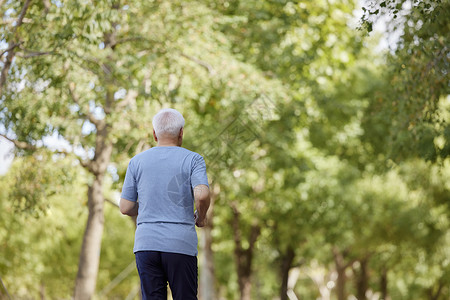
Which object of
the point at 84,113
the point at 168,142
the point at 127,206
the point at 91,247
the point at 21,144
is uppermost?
the point at 168,142

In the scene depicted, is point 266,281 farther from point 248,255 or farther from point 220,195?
point 220,195

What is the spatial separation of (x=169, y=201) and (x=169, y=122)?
0.50 meters

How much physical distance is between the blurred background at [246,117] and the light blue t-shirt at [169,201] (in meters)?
3.02

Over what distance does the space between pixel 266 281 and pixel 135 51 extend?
3059cm

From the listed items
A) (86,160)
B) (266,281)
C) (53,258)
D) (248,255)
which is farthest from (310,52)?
(266,281)

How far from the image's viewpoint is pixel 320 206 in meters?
22.1

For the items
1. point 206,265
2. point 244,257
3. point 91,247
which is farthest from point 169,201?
point 244,257

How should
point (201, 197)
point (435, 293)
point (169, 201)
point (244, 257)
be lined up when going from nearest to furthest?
point (201, 197) < point (169, 201) < point (244, 257) < point (435, 293)

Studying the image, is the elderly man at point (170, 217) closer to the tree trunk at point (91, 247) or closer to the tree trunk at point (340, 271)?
the tree trunk at point (91, 247)

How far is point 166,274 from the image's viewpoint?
4477 mm

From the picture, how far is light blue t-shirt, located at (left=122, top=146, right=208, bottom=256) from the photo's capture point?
441cm

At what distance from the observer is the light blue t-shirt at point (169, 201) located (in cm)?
441

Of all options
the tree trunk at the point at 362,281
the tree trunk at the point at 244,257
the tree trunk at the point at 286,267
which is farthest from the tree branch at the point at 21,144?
the tree trunk at the point at 362,281

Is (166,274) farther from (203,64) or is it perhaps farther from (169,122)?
(203,64)
